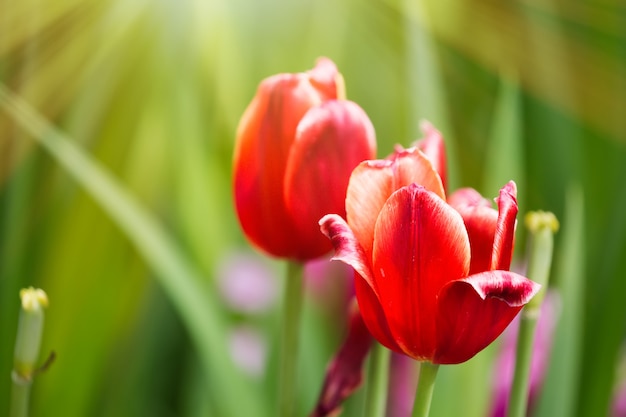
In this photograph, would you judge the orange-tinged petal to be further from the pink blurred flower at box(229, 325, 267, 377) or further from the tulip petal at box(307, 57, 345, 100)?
the pink blurred flower at box(229, 325, 267, 377)

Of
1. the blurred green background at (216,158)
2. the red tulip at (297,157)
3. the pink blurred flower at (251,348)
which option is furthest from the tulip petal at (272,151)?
the pink blurred flower at (251,348)

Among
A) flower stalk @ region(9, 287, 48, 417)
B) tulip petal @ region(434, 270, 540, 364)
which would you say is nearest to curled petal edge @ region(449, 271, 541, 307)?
tulip petal @ region(434, 270, 540, 364)

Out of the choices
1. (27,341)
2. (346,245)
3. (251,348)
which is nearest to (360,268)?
(346,245)

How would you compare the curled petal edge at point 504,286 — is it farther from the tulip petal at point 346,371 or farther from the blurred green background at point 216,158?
the blurred green background at point 216,158

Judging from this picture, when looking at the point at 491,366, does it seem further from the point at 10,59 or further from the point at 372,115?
the point at 10,59

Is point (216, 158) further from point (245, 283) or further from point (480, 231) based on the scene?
point (480, 231)
